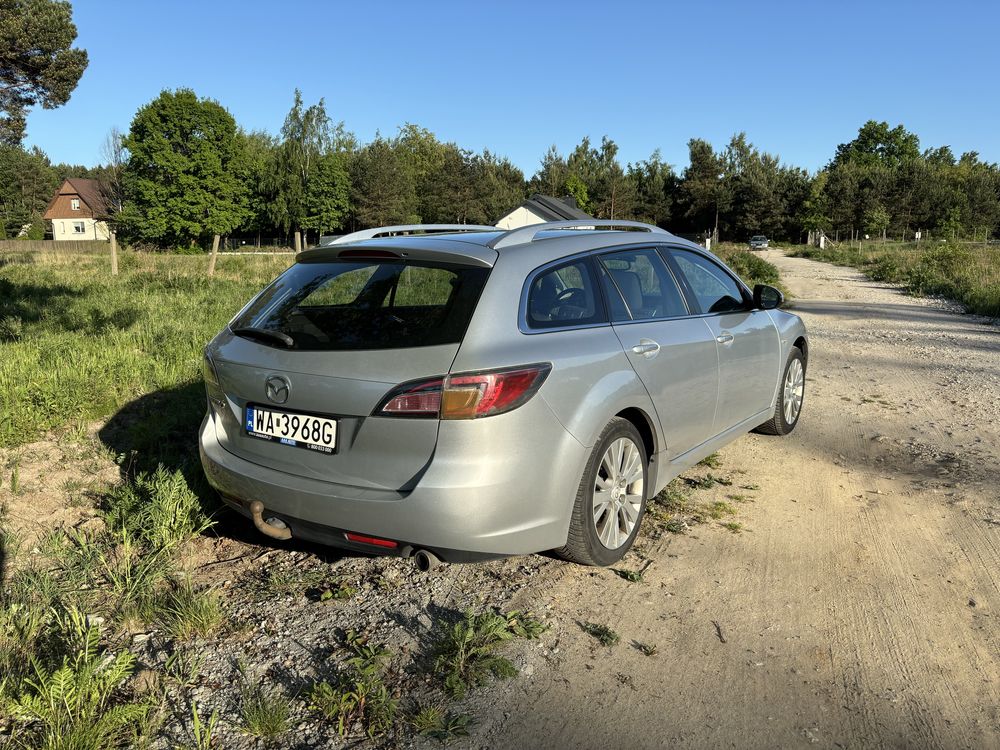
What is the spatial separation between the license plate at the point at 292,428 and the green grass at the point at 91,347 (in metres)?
2.53

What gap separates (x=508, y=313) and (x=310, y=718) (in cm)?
165

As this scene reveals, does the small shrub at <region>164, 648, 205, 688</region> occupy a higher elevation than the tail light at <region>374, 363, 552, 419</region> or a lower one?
lower

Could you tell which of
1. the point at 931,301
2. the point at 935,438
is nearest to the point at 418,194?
the point at 931,301

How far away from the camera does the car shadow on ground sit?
12.9ft

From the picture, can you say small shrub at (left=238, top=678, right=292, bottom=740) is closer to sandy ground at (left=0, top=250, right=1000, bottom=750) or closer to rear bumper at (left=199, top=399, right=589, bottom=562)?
sandy ground at (left=0, top=250, right=1000, bottom=750)

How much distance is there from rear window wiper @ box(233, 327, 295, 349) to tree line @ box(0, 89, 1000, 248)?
57479 millimetres

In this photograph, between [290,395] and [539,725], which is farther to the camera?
[290,395]

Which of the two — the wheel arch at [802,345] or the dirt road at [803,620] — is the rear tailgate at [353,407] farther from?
the wheel arch at [802,345]

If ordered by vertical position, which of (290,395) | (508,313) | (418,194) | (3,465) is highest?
(418,194)

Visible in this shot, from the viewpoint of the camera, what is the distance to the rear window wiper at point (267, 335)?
3.21 metres

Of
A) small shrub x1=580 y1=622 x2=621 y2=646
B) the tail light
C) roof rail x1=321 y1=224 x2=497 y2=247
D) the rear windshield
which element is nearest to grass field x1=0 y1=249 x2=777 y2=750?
small shrub x1=580 y1=622 x2=621 y2=646

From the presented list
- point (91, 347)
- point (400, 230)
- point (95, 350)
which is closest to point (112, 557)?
point (400, 230)

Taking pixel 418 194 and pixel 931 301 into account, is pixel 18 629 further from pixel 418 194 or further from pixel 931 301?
pixel 418 194

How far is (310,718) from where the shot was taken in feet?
7.96
